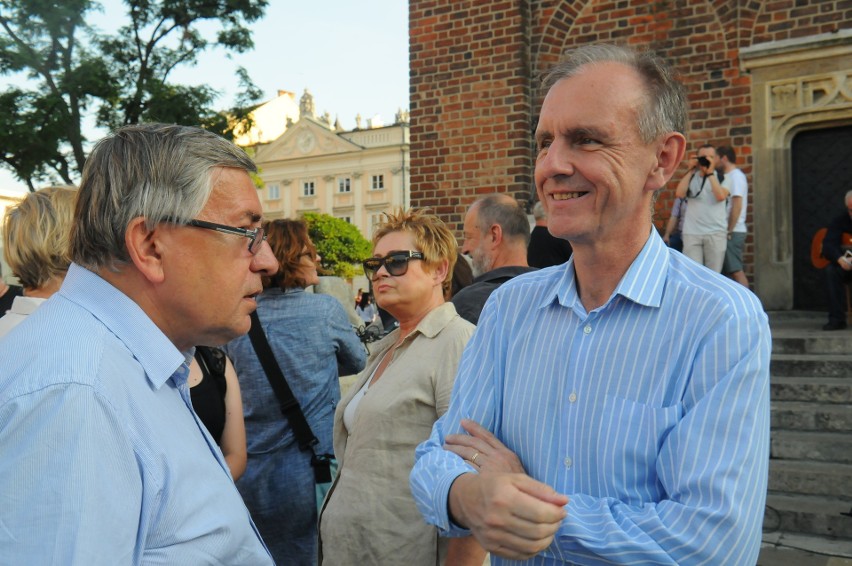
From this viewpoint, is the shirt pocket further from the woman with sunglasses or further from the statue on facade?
the statue on facade

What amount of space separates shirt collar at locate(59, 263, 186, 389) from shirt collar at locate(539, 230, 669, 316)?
879 mm

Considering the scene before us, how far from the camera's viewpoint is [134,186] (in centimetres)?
167

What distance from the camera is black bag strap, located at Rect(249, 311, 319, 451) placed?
369 centimetres

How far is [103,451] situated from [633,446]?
1020 millimetres

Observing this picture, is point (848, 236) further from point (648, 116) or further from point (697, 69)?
point (648, 116)

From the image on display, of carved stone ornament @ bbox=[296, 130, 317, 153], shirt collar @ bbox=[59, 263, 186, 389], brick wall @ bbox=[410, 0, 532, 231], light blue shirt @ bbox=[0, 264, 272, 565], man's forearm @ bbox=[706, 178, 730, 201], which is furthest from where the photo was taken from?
carved stone ornament @ bbox=[296, 130, 317, 153]

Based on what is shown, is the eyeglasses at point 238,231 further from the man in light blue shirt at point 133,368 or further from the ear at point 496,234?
the ear at point 496,234

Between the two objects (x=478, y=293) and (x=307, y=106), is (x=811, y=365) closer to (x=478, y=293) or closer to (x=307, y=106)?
(x=478, y=293)

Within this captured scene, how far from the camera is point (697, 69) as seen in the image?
8398 millimetres

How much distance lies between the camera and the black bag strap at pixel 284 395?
369cm

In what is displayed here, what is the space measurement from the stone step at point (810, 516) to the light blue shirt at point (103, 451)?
461 centimetres

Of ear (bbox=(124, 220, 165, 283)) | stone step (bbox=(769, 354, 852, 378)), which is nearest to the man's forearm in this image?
stone step (bbox=(769, 354, 852, 378))

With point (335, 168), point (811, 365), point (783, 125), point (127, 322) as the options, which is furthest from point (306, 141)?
point (127, 322)

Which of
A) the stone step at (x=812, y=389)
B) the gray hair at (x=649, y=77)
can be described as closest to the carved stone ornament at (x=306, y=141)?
the stone step at (x=812, y=389)
